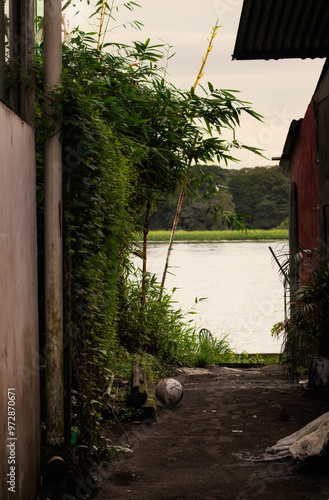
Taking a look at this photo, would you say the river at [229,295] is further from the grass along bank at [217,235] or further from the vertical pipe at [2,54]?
the vertical pipe at [2,54]

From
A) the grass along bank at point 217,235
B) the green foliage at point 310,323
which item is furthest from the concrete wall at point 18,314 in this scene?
the grass along bank at point 217,235

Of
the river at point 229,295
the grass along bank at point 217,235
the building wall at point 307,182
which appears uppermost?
the building wall at point 307,182

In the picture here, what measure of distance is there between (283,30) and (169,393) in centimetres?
481

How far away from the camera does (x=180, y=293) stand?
27.3 m

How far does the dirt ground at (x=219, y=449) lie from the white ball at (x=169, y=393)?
10 centimetres

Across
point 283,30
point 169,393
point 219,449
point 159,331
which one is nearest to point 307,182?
point 283,30

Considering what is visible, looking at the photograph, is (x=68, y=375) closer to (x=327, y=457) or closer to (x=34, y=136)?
(x=34, y=136)

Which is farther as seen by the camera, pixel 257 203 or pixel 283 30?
pixel 257 203

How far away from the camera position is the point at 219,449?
4.73 meters

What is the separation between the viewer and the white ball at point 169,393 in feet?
20.5

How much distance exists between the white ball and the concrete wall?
116 inches

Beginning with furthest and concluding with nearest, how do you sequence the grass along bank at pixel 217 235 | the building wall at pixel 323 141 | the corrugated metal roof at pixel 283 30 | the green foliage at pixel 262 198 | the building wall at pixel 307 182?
the green foliage at pixel 262 198, the grass along bank at pixel 217 235, the building wall at pixel 307 182, the building wall at pixel 323 141, the corrugated metal roof at pixel 283 30

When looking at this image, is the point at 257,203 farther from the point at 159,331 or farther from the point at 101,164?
the point at 101,164

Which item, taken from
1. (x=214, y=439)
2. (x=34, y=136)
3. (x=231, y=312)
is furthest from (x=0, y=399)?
(x=231, y=312)
